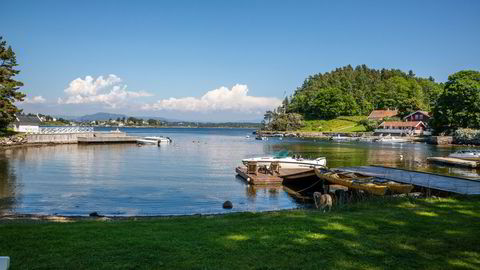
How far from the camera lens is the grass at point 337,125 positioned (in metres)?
153

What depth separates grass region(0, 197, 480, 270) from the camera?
8469 mm

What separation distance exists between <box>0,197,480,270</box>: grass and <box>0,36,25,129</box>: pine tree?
60.3 metres

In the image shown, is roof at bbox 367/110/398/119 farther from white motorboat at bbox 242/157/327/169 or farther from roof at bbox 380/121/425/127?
white motorboat at bbox 242/157/327/169

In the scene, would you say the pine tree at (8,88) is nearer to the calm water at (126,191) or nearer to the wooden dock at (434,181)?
the calm water at (126,191)

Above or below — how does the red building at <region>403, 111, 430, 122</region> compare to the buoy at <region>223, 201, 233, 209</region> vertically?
above

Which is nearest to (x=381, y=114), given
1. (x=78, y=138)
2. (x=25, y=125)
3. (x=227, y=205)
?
(x=78, y=138)

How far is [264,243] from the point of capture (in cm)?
989

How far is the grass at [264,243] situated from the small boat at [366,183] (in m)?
8.20

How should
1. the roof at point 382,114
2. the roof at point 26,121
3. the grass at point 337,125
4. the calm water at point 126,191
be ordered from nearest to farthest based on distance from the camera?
1. the calm water at point 126,191
2. the roof at point 26,121
3. the grass at point 337,125
4. the roof at point 382,114

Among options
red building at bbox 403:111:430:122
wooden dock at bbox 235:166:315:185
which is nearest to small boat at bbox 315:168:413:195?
wooden dock at bbox 235:166:315:185

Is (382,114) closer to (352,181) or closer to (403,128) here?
(403,128)

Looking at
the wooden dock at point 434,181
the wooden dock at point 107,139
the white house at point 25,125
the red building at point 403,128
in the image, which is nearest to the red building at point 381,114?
the red building at point 403,128

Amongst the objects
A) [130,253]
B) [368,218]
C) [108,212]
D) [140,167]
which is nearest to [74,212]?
[108,212]

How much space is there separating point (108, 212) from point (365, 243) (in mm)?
16268
